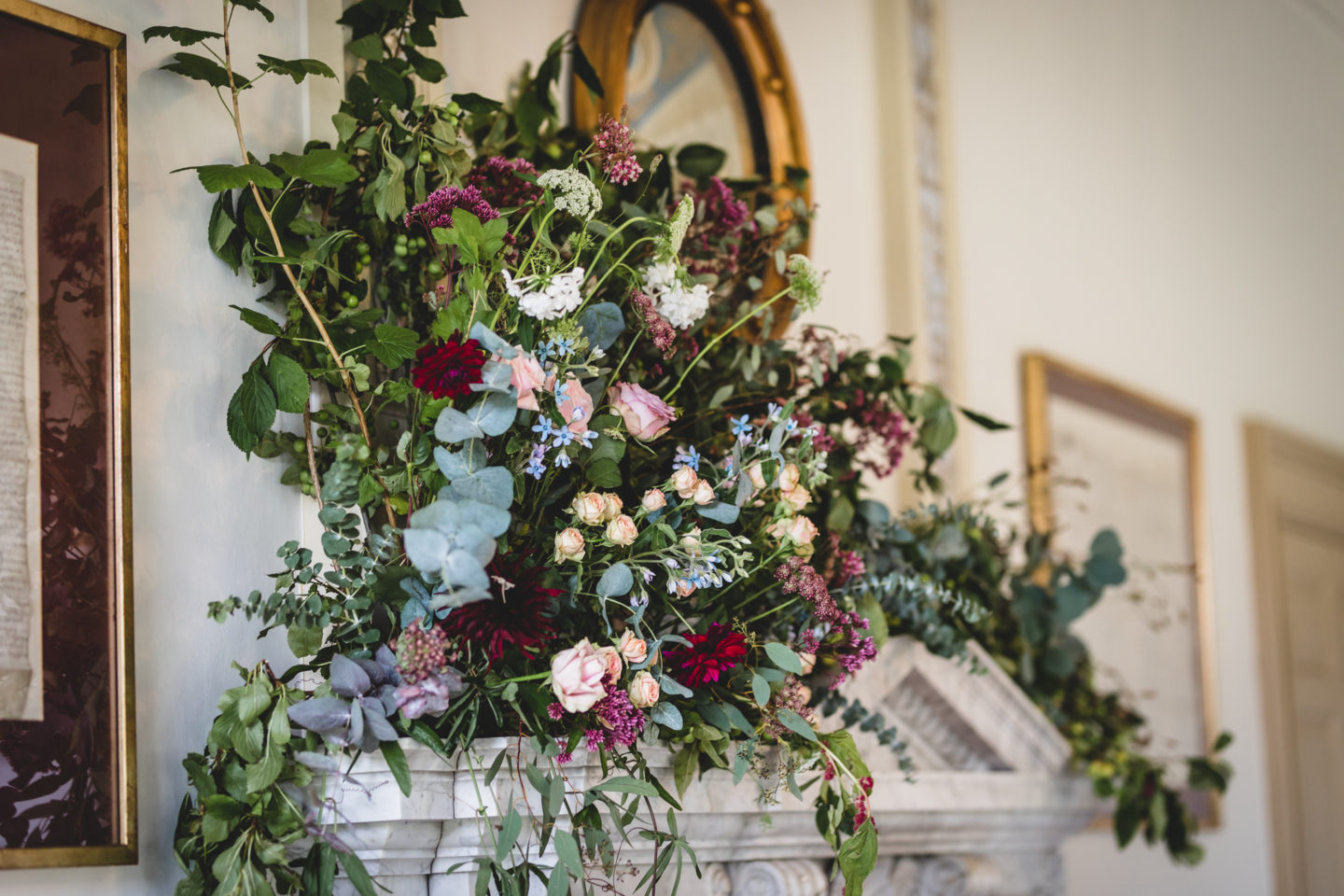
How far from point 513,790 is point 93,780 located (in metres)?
0.48

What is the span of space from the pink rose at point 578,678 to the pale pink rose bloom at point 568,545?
0.12 m

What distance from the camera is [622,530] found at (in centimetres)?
146

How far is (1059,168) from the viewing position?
12.3 ft

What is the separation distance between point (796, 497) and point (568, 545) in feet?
1.07

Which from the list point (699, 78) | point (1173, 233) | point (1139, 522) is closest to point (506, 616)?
point (699, 78)

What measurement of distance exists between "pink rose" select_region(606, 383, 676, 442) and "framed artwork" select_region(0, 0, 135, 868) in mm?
602

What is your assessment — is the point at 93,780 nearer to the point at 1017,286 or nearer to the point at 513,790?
the point at 513,790

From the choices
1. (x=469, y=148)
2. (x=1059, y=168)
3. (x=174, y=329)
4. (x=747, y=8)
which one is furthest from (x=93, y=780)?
(x=1059, y=168)

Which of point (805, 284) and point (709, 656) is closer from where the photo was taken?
point (709, 656)

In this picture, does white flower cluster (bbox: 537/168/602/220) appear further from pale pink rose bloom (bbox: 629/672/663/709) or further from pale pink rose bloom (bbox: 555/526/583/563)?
pale pink rose bloom (bbox: 629/672/663/709)

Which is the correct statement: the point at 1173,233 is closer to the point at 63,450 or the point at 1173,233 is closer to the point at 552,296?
the point at 552,296

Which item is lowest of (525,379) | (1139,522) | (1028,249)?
(1139,522)

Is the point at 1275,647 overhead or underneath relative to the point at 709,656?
underneath

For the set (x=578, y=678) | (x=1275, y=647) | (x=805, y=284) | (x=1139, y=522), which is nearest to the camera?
(x=578, y=678)
